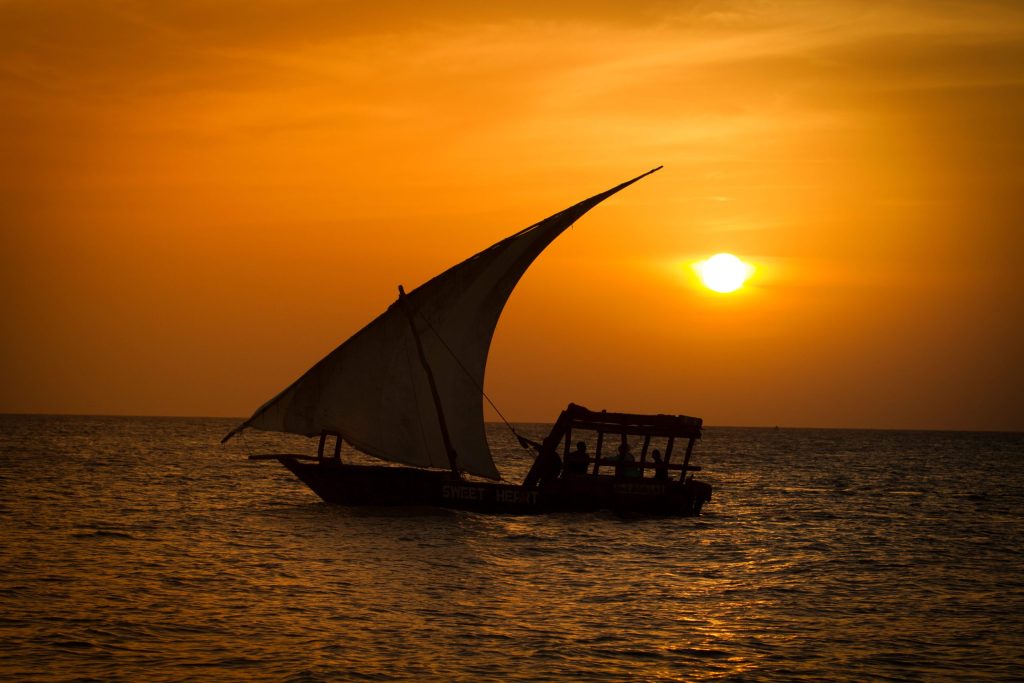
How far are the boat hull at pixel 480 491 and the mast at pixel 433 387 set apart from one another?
0.62 metres

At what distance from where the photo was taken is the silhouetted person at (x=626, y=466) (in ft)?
113

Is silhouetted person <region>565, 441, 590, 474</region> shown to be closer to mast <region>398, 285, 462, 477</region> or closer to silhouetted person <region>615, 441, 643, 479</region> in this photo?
silhouetted person <region>615, 441, 643, 479</region>

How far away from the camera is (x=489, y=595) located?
72.6ft

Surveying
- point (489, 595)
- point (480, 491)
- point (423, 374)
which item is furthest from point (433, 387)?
point (489, 595)

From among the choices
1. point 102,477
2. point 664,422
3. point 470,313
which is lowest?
point 102,477

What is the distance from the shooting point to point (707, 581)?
990 inches

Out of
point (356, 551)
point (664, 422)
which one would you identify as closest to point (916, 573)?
point (664, 422)

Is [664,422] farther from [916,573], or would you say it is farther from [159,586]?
[159,586]

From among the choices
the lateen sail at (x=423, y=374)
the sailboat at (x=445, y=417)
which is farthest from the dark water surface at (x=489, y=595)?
the lateen sail at (x=423, y=374)

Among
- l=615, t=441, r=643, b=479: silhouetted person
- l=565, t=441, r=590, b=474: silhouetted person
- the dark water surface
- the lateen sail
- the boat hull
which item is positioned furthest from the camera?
l=565, t=441, r=590, b=474: silhouetted person

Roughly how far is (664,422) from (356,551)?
1108cm

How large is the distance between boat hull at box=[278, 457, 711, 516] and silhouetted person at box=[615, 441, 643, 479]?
0.36 metres

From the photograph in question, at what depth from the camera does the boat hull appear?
112 feet

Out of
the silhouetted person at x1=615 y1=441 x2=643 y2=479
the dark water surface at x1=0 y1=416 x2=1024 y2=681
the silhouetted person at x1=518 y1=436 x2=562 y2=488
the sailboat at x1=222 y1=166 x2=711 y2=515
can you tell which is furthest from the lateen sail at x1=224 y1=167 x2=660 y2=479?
the silhouetted person at x1=615 y1=441 x2=643 y2=479
